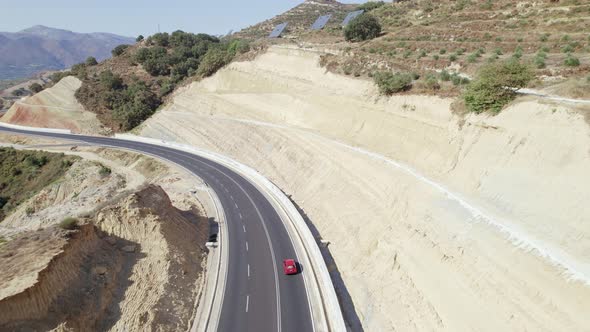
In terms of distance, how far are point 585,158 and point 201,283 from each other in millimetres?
24216

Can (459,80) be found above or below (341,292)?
above

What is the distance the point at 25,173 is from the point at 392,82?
187 feet

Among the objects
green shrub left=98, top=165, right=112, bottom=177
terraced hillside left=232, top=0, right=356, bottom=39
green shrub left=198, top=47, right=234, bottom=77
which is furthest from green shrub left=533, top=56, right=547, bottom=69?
terraced hillside left=232, top=0, right=356, bottom=39

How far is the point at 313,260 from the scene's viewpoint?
26.6 m

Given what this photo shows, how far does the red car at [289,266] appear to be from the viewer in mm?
25017

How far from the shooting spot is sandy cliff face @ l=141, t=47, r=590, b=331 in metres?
16.2

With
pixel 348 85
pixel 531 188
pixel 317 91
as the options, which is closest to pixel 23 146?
pixel 317 91

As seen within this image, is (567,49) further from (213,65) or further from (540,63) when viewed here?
(213,65)

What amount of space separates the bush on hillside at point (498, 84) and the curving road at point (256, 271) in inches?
722

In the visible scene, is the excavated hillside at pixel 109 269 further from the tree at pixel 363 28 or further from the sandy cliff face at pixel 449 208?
the tree at pixel 363 28

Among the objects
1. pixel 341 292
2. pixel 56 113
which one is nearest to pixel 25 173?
pixel 56 113

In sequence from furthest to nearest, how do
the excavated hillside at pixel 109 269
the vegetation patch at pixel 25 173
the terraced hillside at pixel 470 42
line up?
the vegetation patch at pixel 25 173, the terraced hillside at pixel 470 42, the excavated hillside at pixel 109 269

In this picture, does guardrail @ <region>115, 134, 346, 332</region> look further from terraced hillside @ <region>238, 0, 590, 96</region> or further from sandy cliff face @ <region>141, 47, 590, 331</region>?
terraced hillside @ <region>238, 0, 590, 96</region>

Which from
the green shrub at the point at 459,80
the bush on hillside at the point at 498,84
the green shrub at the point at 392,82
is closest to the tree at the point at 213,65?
the green shrub at the point at 392,82
